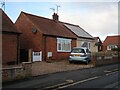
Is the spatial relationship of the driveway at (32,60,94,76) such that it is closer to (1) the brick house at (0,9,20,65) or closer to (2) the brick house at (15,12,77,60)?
(1) the brick house at (0,9,20,65)

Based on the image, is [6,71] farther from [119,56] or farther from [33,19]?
[119,56]

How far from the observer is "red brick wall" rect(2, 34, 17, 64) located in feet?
78.5

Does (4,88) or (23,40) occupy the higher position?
(23,40)

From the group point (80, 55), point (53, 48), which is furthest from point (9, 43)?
point (53, 48)

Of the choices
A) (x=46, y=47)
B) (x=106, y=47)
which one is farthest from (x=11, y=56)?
(x=106, y=47)

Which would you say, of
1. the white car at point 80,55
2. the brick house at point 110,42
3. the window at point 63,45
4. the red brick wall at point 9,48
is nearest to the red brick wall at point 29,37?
the window at point 63,45

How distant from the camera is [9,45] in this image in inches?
969

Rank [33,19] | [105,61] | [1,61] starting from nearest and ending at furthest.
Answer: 1. [1,61]
2. [105,61]
3. [33,19]

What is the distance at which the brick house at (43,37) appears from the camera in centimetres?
3044

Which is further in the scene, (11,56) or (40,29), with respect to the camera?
(40,29)

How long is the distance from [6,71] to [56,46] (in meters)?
19.1

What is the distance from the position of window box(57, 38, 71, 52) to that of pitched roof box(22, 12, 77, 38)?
2.21 ft

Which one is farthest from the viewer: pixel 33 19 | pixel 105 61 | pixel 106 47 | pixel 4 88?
pixel 106 47

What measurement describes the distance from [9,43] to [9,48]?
19.0 inches
